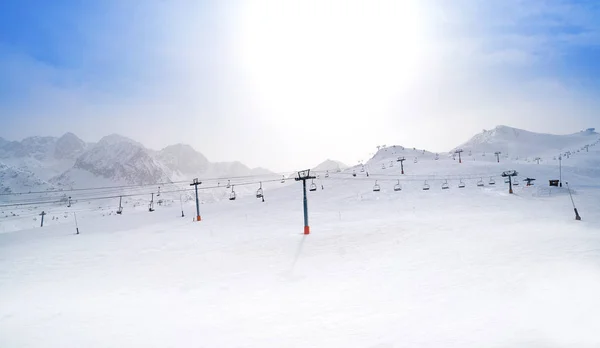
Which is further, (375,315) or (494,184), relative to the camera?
(494,184)

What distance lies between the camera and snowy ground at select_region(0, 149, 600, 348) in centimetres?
1359

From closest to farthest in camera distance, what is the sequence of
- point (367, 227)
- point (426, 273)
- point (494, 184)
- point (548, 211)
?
point (426, 273)
point (367, 227)
point (548, 211)
point (494, 184)

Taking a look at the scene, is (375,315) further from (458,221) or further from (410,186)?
(410,186)

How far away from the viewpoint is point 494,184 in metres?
72.8

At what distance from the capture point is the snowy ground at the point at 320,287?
13586 mm

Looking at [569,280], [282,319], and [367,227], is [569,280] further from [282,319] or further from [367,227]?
[367,227]

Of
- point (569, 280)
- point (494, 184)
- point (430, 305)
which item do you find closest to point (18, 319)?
point (430, 305)

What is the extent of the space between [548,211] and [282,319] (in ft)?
158

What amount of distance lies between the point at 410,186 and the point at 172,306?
221ft

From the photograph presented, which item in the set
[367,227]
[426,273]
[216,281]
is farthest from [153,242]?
[426,273]

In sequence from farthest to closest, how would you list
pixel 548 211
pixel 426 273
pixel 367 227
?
pixel 548 211, pixel 367 227, pixel 426 273

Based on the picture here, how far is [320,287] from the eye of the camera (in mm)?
20516

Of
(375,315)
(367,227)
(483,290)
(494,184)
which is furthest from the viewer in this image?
(494,184)

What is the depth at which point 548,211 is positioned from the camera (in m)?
47.6
